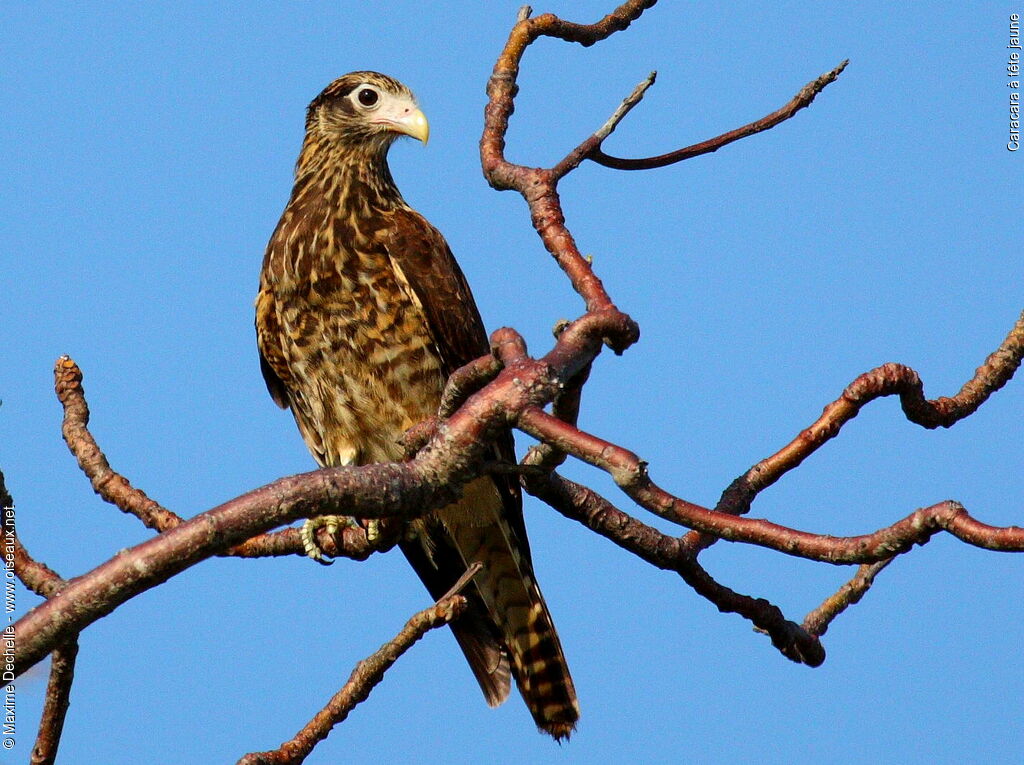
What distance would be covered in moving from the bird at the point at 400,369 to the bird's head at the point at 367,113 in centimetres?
10

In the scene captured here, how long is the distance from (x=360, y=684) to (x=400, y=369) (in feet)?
6.76

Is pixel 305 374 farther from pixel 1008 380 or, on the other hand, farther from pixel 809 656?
pixel 1008 380

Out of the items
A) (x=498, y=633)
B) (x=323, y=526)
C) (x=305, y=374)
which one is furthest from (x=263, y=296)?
(x=498, y=633)

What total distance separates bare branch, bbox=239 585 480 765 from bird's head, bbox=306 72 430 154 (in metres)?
2.95

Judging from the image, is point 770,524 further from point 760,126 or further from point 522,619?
point 522,619

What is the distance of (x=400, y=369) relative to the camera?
4.89m

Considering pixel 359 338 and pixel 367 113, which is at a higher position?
pixel 367 113

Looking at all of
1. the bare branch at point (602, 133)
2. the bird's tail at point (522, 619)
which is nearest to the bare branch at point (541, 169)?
the bare branch at point (602, 133)

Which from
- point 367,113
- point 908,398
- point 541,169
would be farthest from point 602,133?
point 367,113

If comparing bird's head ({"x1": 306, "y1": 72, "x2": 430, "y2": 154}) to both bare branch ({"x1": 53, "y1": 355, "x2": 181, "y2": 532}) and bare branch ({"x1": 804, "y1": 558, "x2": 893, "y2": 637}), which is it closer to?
bare branch ({"x1": 53, "y1": 355, "x2": 181, "y2": 532})

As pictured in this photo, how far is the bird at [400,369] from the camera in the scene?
16.0ft

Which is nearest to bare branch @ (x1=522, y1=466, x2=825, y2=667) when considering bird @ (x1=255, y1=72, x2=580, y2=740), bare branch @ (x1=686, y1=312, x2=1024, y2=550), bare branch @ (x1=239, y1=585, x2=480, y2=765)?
bare branch @ (x1=686, y1=312, x2=1024, y2=550)

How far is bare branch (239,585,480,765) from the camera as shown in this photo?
2932mm

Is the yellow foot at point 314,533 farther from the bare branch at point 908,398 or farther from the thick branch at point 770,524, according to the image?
the thick branch at point 770,524
